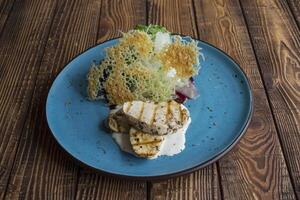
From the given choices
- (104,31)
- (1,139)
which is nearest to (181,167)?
(1,139)

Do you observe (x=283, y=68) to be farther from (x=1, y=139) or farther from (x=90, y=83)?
(x=1, y=139)

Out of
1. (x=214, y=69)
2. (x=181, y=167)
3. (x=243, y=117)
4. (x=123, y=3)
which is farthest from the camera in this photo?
(x=123, y=3)

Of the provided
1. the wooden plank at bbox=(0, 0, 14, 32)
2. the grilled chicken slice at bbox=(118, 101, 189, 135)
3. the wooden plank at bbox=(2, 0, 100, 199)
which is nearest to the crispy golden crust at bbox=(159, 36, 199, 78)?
the grilled chicken slice at bbox=(118, 101, 189, 135)

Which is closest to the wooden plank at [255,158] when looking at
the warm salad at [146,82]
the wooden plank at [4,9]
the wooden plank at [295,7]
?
the warm salad at [146,82]

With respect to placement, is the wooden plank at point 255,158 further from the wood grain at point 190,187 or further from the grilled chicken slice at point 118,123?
the grilled chicken slice at point 118,123

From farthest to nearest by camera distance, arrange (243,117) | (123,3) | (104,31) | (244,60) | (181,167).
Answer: (123,3)
(104,31)
(244,60)
(243,117)
(181,167)

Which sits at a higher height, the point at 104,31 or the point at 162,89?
the point at 162,89
